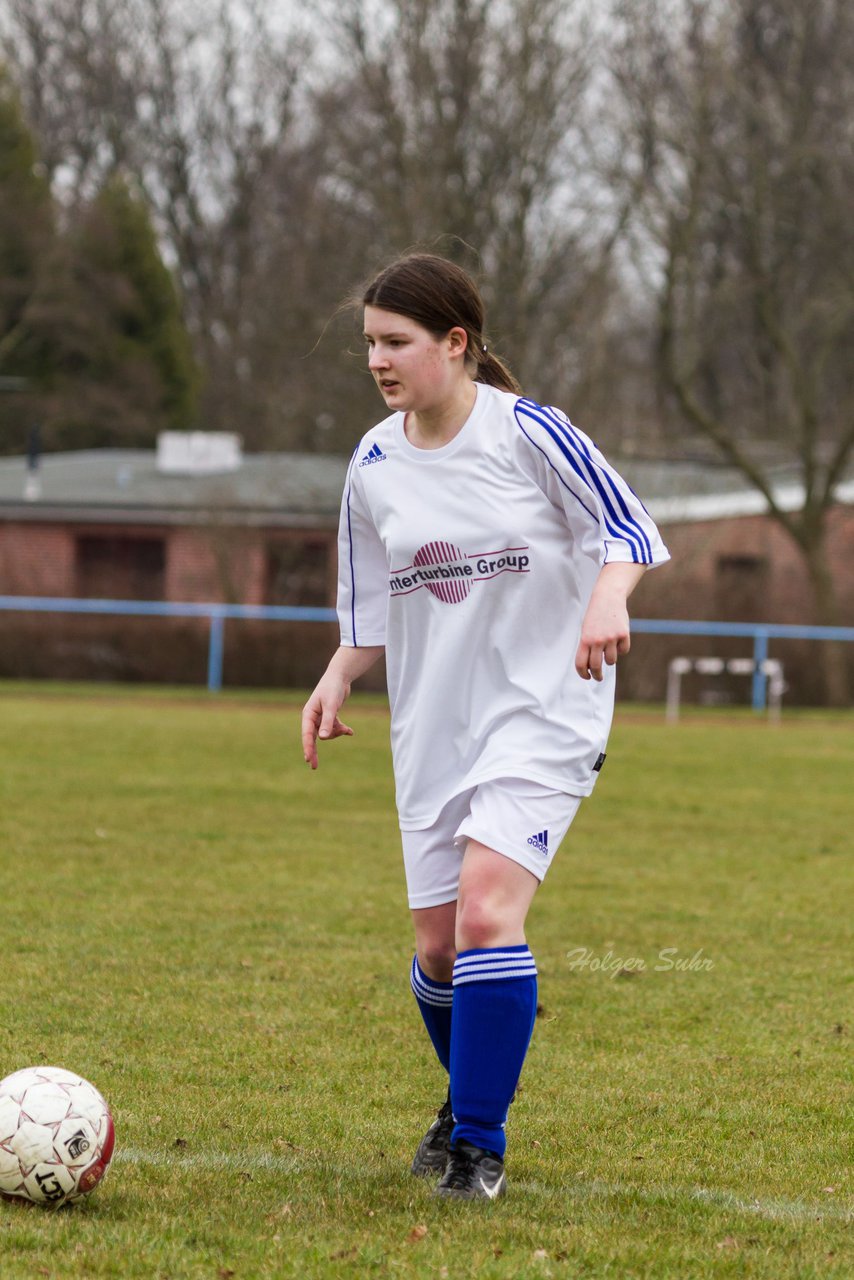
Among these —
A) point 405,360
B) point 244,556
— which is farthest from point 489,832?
point 244,556

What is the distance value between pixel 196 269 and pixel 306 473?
13.8m

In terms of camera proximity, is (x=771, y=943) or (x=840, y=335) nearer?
(x=771, y=943)

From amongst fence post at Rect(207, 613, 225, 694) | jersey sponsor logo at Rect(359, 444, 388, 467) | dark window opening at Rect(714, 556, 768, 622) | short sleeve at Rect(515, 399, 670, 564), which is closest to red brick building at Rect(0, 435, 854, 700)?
dark window opening at Rect(714, 556, 768, 622)

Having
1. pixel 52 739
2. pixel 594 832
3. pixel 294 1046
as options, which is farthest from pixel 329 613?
pixel 294 1046

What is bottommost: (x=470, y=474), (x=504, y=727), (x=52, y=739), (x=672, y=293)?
(x=52, y=739)

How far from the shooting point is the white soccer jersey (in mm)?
3820

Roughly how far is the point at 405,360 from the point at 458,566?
479 millimetres

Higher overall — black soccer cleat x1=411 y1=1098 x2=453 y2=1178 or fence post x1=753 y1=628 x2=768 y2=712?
black soccer cleat x1=411 y1=1098 x2=453 y2=1178

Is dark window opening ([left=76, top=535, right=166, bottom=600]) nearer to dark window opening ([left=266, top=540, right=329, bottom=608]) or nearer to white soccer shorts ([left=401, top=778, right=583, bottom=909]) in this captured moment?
dark window opening ([left=266, top=540, right=329, bottom=608])

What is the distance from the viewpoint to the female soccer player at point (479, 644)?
12.1ft

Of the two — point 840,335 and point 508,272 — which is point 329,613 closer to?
point 508,272

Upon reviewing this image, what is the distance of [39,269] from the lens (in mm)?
42844

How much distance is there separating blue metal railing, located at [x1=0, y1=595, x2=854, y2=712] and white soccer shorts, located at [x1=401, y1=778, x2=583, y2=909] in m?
20.5

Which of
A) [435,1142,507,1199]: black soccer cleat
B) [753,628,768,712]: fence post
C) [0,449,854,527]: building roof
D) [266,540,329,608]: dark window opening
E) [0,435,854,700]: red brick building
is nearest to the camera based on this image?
[435,1142,507,1199]: black soccer cleat
